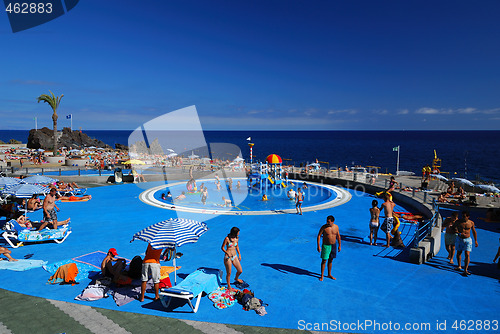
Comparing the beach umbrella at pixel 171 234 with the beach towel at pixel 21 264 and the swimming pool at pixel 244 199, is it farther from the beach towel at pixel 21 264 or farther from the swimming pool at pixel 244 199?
the swimming pool at pixel 244 199

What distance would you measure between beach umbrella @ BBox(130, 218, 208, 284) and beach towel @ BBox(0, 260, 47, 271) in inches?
155

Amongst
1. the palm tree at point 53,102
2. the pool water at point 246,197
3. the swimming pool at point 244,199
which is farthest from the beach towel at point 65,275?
the palm tree at point 53,102

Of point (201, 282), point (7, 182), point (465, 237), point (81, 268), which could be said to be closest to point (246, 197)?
point (7, 182)

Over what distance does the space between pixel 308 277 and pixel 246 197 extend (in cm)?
1514

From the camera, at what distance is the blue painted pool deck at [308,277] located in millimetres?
7266

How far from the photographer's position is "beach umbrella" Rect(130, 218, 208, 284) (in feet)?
26.1

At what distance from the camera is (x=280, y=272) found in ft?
31.6

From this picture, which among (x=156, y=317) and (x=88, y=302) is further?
(x=88, y=302)

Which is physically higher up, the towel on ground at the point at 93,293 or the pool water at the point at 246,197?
the towel on ground at the point at 93,293

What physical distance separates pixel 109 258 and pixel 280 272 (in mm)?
4794

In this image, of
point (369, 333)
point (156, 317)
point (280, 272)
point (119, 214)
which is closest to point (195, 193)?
point (119, 214)

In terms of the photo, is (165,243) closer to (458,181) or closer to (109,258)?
(109,258)

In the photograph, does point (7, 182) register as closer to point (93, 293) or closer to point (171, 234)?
point (93, 293)

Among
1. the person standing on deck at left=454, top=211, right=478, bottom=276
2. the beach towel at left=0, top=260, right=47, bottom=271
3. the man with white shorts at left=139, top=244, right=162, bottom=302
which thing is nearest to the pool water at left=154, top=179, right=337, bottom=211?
the beach towel at left=0, top=260, right=47, bottom=271
